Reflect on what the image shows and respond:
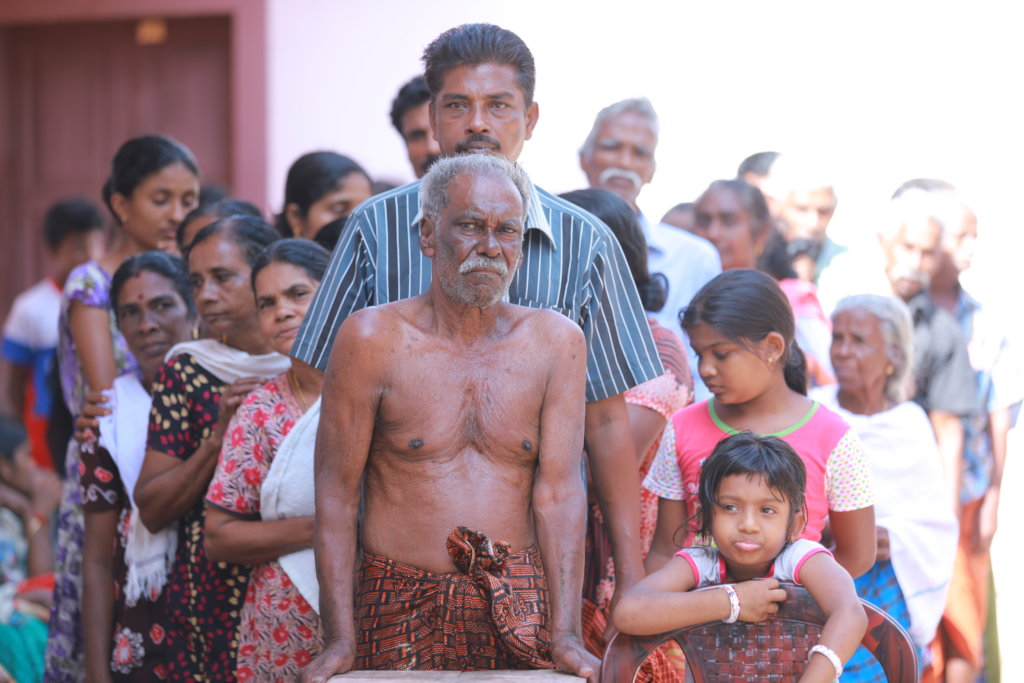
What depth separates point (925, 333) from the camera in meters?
5.16

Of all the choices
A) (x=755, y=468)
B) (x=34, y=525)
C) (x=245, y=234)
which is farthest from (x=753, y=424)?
(x=34, y=525)

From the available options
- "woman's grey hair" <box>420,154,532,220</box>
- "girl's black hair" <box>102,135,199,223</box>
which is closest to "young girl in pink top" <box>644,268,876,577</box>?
"woman's grey hair" <box>420,154,532,220</box>

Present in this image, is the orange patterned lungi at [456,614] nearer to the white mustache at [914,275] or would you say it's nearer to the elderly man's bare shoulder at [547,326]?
the elderly man's bare shoulder at [547,326]

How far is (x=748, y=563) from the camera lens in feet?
9.49

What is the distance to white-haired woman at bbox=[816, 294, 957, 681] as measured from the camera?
149 inches

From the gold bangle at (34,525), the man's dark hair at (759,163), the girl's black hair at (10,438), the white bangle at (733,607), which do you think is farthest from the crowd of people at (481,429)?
the girl's black hair at (10,438)

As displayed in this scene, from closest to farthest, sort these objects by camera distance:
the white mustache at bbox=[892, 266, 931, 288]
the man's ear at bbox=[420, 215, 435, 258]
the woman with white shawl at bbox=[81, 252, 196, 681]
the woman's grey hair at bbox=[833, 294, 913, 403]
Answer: the man's ear at bbox=[420, 215, 435, 258] → the woman with white shawl at bbox=[81, 252, 196, 681] → the woman's grey hair at bbox=[833, 294, 913, 403] → the white mustache at bbox=[892, 266, 931, 288]

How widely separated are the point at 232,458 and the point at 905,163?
4383 millimetres

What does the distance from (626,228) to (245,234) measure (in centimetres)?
122

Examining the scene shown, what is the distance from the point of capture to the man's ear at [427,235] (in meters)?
2.72

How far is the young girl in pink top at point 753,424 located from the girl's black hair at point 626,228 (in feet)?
1.29

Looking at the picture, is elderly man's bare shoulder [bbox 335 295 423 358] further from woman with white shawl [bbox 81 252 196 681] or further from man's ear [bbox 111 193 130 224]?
man's ear [bbox 111 193 130 224]

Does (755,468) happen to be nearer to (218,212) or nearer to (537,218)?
(537,218)

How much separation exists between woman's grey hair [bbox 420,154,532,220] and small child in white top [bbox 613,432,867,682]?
0.82 metres
